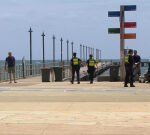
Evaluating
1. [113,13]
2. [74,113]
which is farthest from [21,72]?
[74,113]

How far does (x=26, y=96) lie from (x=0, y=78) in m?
10.5

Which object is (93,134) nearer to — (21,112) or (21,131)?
(21,131)

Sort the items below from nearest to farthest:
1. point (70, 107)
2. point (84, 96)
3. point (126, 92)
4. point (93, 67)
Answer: point (70, 107) → point (84, 96) → point (126, 92) → point (93, 67)

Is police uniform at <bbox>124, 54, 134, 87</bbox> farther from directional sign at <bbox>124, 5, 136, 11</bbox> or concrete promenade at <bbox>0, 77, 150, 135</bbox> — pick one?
directional sign at <bbox>124, 5, 136, 11</bbox>

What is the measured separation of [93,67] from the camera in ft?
68.8

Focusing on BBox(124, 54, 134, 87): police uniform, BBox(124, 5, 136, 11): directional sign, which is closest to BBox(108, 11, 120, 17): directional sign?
BBox(124, 5, 136, 11): directional sign

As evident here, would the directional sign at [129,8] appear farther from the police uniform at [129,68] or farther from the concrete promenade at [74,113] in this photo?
the concrete promenade at [74,113]

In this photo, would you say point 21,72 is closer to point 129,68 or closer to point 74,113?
point 129,68

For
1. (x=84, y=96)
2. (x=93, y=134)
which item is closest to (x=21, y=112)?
(x=93, y=134)

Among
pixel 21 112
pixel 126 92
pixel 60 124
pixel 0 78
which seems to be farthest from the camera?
pixel 0 78

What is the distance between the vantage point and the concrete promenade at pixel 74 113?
26.8ft

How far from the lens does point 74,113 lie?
10.1 meters

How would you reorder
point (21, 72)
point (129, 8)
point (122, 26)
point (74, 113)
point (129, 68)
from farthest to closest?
point (21, 72)
point (129, 8)
point (122, 26)
point (129, 68)
point (74, 113)

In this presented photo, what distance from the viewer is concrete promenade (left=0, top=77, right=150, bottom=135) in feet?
26.8
